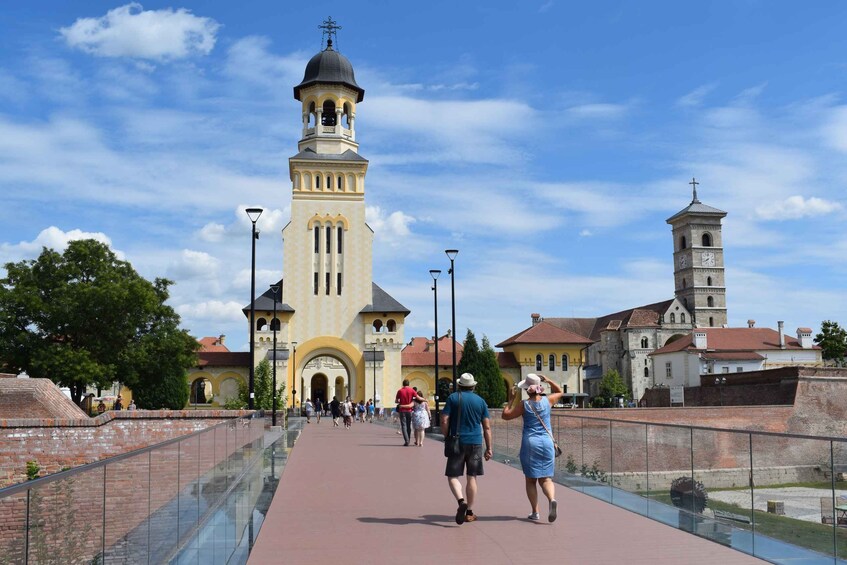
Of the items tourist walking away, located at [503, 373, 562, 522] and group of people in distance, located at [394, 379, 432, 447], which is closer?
tourist walking away, located at [503, 373, 562, 522]

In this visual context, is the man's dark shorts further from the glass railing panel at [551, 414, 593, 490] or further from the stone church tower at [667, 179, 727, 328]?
the stone church tower at [667, 179, 727, 328]

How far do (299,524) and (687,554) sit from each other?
14.2 ft

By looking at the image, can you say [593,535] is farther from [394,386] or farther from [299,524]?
[394,386]

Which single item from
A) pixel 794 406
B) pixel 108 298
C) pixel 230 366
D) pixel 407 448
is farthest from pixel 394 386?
pixel 407 448

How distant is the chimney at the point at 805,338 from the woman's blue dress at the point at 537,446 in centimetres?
8914

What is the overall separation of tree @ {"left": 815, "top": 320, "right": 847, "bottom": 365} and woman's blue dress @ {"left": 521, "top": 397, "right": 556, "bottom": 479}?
282ft

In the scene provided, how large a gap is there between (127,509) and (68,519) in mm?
1299

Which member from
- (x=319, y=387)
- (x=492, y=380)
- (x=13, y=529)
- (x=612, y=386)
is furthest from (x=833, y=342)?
(x=13, y=529)

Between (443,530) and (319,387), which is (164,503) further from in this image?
(319,387)

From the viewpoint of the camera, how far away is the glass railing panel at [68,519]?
4.56 m

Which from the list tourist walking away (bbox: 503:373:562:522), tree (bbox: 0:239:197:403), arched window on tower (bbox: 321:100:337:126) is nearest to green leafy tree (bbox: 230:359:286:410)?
tree (bbox: 0:239:197:403)

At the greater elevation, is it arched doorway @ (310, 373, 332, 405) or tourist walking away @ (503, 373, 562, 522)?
tourist walking away @ (503, 373, 562, 522)

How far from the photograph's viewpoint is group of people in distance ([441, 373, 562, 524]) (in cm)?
980

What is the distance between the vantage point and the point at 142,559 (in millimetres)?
6516
